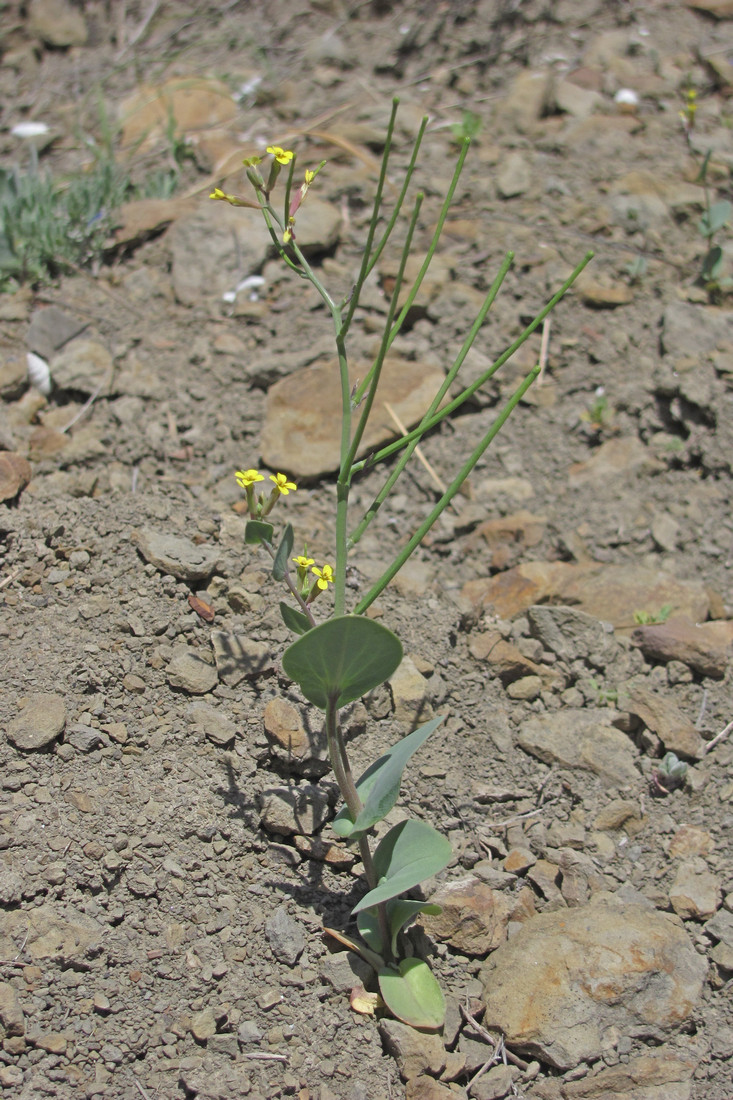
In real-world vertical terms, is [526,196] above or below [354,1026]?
above

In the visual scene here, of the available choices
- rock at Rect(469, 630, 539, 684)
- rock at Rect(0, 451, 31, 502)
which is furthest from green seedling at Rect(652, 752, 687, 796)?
rock at Rect(0, 451, 31, 502)

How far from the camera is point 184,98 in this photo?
4.76 metres

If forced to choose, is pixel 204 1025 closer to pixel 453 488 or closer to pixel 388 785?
pixel 388 785

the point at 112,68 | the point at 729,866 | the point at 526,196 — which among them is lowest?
the point at 729,866

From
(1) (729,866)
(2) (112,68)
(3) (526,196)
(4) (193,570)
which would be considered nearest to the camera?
(1) (729,866)

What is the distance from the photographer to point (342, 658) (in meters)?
1.61

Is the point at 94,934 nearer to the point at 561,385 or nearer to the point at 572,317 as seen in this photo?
the point at 561,385

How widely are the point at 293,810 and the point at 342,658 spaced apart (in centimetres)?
71

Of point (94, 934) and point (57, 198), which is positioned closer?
point (94, 934)

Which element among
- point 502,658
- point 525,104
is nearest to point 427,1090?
point 502,658

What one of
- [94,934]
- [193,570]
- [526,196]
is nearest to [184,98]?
[526,196]

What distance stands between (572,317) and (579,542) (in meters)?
1.16

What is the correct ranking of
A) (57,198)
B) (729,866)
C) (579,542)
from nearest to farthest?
(729,866) → (579,542) → (57,198)

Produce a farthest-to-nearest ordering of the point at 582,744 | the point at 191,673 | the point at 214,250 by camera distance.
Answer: the point at 214,250, the point at 582,744, the point at 191,673
